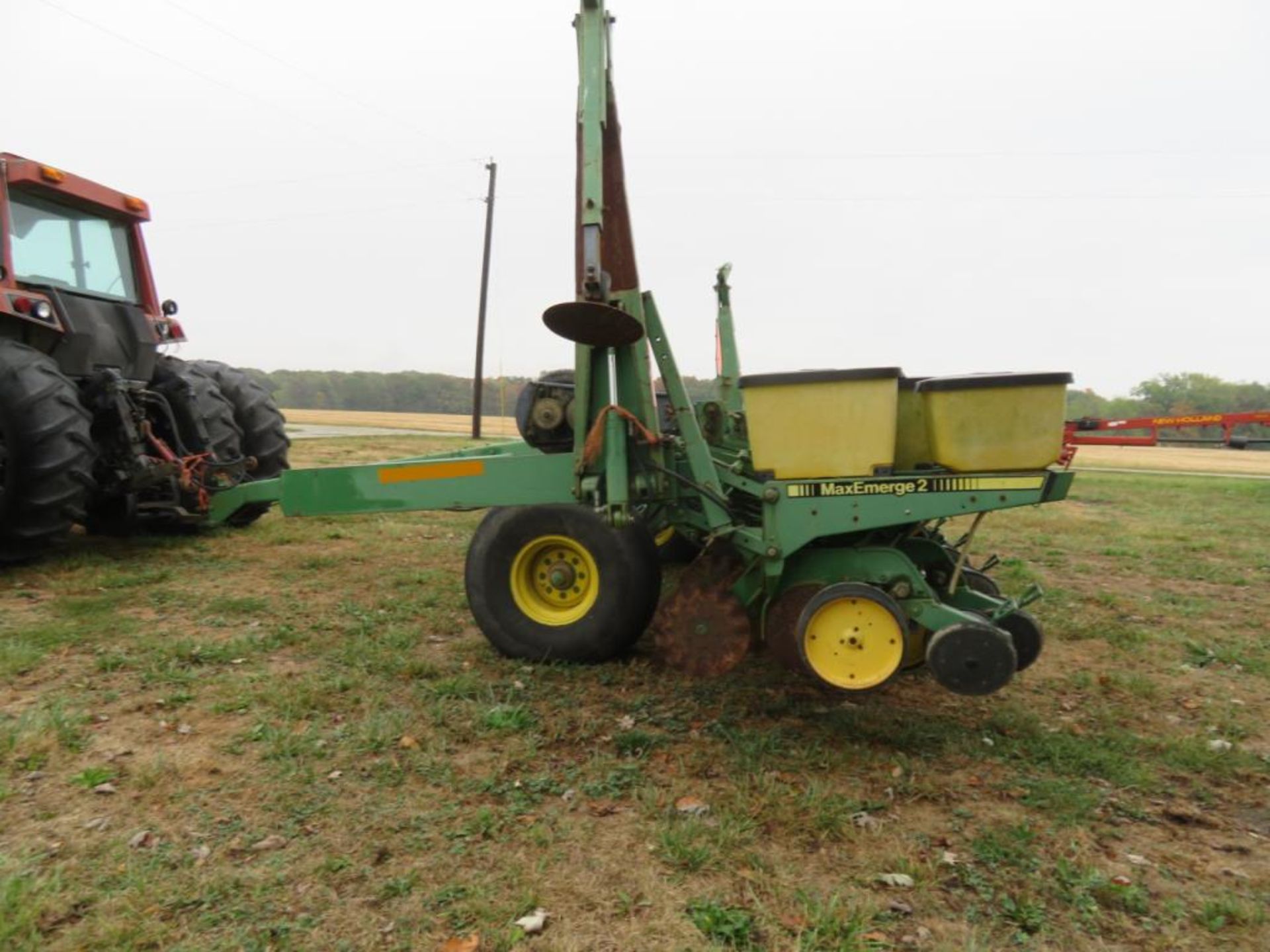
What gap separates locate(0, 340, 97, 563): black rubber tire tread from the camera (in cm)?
467

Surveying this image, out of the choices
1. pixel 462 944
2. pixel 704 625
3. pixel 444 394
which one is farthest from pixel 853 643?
pixel 444 394

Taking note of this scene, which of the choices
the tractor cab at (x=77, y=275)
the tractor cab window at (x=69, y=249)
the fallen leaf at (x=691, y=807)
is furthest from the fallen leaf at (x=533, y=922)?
the tractor cab window at (x=69, y=249)

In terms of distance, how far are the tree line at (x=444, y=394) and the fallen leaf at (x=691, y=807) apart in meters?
24.2

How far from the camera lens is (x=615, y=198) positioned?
12.5ft

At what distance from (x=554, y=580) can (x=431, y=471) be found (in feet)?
2.37

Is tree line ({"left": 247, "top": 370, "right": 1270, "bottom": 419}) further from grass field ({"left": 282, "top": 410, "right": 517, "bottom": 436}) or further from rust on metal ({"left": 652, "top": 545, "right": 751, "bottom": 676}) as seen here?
rust on metal ({"left": 652, "top": 545, "right": 751, "bottom": 676})

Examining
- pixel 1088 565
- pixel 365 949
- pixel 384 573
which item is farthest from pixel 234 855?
pixel 1088 565

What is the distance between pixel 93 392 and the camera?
5.55 m

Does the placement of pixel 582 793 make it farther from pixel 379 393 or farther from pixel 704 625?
pixel 379 393

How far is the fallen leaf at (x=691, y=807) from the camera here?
257 centimetres

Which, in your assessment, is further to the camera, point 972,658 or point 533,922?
point 972,658

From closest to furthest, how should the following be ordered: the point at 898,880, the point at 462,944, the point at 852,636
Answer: the point at 462,944 < the point at 898,880 < the point at 852,636

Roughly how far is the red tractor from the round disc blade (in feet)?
10.7

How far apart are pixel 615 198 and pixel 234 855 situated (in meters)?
2.87
